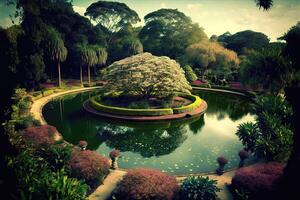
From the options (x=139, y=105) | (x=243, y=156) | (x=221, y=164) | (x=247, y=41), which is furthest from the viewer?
(x=247, y=41)

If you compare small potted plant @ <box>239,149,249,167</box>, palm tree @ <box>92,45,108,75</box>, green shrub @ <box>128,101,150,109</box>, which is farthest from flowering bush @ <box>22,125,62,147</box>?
palm tree @ <box>92,45,108,75</box>

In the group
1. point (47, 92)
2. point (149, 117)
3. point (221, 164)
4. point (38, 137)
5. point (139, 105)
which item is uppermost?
point (47, 92)

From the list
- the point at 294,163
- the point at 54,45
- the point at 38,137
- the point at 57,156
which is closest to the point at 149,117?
the point at 38,137

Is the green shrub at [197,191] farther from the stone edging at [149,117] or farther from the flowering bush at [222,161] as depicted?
the stone edging at [149,117]

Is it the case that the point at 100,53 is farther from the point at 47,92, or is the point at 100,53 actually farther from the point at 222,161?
the point at 222,161

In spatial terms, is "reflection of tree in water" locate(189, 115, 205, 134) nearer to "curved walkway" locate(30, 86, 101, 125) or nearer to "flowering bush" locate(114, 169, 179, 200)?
"flowering bush" locate(114, 169, 179, 200)

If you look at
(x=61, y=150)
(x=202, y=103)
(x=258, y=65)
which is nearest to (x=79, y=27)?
(x=202, y=103)

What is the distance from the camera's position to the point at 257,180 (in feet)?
41.5

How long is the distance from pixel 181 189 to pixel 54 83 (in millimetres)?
49450

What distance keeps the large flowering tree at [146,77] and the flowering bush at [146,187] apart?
65.4 ft

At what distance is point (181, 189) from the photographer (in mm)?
12508

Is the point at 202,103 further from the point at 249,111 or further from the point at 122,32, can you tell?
the point at 122,32

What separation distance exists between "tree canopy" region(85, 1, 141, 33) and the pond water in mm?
46247

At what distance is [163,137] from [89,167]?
10.9 meters
